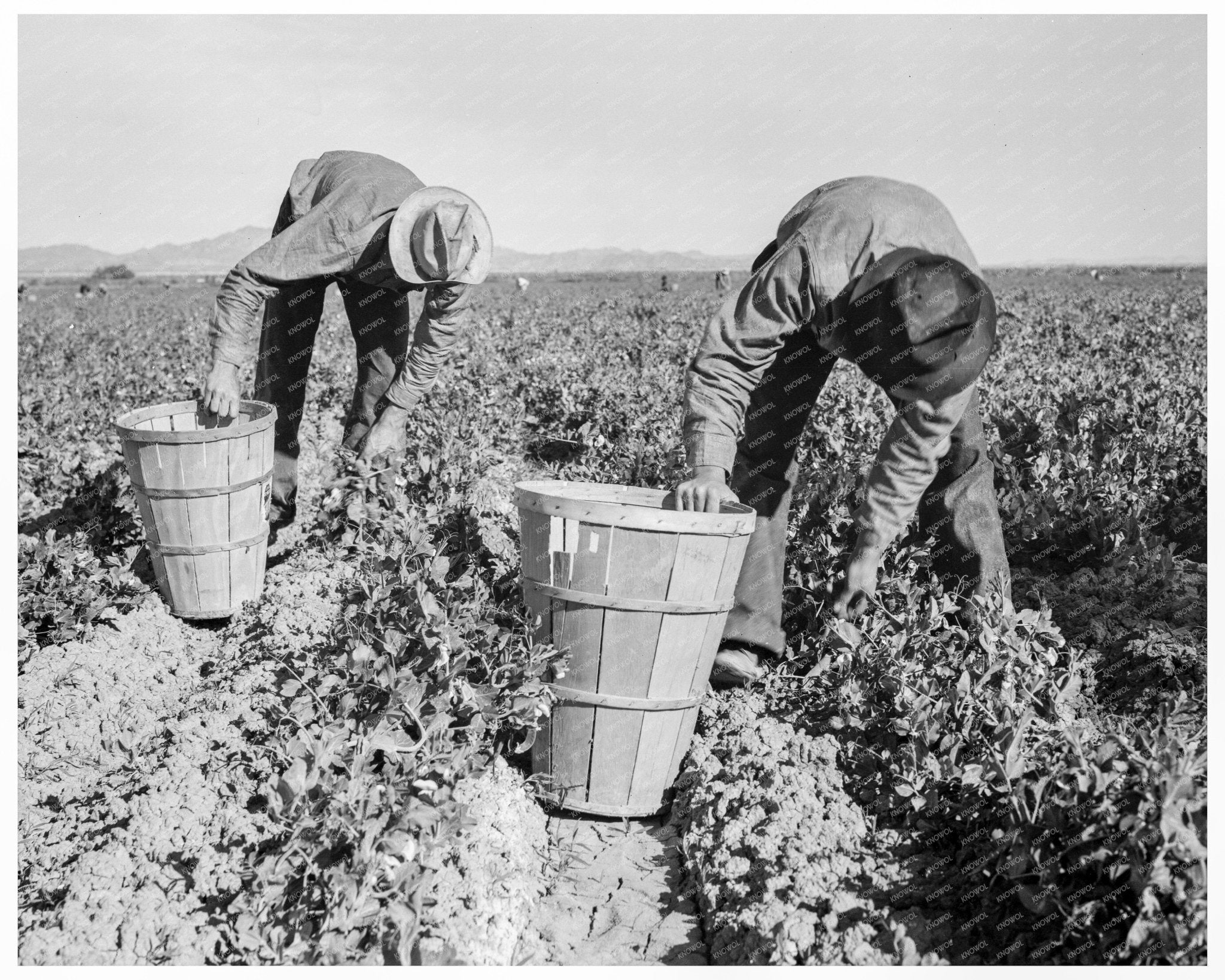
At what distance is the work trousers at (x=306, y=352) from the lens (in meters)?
4.84

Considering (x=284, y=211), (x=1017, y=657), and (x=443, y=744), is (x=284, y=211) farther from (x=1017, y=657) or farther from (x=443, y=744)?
(x=1017, y=657)

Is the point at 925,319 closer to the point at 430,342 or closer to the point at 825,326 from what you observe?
the point at 825,326

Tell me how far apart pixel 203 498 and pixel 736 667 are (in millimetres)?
2252

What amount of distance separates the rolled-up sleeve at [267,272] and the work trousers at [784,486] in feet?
6.50

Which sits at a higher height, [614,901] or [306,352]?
[306,352]

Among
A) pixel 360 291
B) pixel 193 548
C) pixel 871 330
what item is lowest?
pixel 193 548

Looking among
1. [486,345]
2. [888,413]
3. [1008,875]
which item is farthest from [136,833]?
[486,345]

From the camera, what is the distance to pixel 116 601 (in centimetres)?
408

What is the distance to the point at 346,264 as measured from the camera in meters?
4.27

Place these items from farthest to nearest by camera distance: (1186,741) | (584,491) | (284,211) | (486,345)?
(486,345), (284,211), (584,491), (1186,741)

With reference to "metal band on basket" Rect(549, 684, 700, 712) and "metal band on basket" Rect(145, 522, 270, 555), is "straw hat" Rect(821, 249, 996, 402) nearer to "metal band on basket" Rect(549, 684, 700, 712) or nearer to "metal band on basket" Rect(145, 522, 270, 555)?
"metal band on basket" Rect(549, 684, 700, 712)

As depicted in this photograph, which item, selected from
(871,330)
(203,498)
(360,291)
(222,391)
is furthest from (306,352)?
(871,330)
